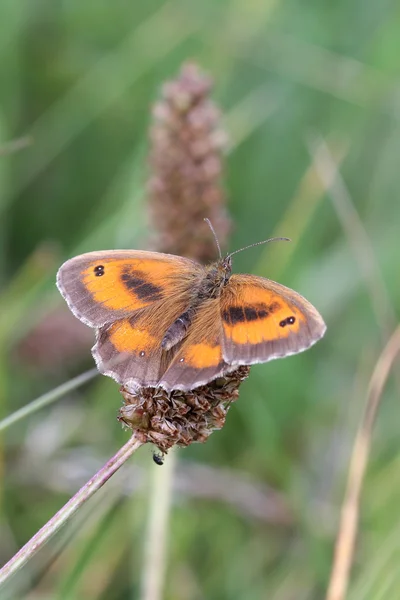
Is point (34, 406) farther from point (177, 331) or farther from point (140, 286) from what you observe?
point (140, 286)

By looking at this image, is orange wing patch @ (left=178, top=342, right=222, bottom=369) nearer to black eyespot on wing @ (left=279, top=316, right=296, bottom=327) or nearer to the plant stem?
Answer: black eyespot on wing @ (left=279, top=316, right=296, bottom=327)

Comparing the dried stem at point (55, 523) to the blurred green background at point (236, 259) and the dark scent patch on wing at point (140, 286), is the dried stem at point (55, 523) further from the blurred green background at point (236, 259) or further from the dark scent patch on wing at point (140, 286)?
the dark scent patch on wing at point (140, 286)

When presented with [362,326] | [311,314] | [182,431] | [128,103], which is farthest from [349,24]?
[182,431]

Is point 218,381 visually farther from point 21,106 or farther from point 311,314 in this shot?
point 21,106

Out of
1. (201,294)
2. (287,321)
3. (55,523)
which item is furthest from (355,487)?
(55,523)

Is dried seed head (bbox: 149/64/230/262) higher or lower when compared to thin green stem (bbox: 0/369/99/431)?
higher

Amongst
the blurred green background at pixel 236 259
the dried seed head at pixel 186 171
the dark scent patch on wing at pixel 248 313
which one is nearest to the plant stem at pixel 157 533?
the blurred green background at pixel 236 259

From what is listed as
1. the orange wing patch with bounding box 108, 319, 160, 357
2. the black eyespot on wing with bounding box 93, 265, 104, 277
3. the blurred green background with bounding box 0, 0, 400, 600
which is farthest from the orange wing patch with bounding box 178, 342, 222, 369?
the blurred green background with bounding box 0, 0, 400, 600
